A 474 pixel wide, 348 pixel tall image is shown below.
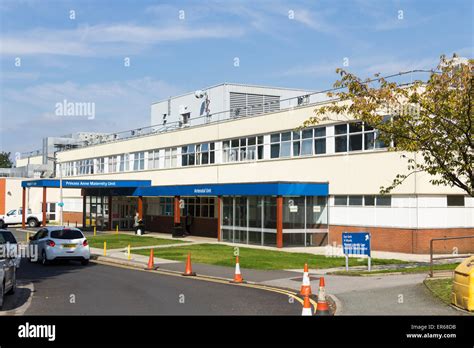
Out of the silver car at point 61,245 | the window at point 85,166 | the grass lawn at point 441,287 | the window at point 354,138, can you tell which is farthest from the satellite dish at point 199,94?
the grass lawn at point 441,287

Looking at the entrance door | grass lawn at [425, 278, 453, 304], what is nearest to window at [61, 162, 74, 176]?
the entrance door

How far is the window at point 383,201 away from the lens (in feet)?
98.3

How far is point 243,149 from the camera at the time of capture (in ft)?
132

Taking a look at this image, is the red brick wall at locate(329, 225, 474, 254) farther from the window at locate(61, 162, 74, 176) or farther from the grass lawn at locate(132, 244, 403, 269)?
the window at locate(61, 162, 74, 176)

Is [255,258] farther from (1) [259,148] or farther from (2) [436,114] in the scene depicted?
(1) [259,148]

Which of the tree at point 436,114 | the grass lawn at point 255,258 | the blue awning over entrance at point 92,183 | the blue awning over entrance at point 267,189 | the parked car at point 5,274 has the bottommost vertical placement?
the grass lawn at point 255,258

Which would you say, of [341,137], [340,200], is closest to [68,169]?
[340,200]

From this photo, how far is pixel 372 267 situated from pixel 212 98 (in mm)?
33063

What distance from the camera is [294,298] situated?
15469 mm

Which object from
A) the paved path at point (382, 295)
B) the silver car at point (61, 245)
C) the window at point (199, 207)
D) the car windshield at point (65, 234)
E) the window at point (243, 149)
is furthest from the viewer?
the window at point (199, 207)

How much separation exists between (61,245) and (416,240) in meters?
16.1

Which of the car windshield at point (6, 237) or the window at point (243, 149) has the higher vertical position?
the window at point (243, 149)

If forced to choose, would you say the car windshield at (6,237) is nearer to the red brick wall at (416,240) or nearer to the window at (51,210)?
the red brick wall at (416,240)
